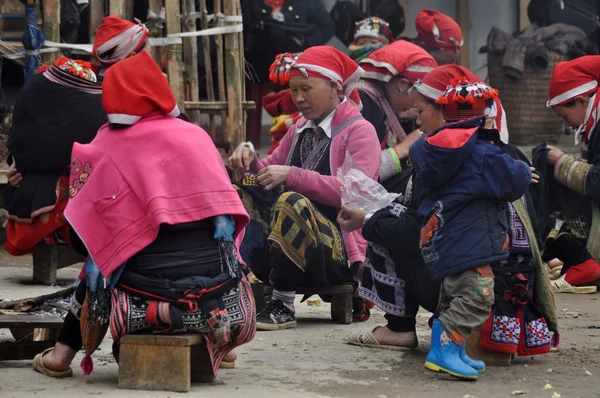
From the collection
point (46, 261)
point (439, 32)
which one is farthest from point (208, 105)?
point (46, 261)

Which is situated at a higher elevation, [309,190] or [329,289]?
[309,190]

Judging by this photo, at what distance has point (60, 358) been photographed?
4578 millimetres

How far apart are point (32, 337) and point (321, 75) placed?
82.7 inches

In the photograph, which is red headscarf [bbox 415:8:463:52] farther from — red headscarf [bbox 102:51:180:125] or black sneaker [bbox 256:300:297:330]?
red headscarf [bbox 102:51:180:125]

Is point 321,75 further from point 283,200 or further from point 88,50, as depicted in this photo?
point 88,50

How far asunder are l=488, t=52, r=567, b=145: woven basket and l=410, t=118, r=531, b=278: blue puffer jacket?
26.7 feet

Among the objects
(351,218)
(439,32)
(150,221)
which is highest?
(439,32)

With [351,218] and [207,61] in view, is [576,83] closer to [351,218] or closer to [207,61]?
[351,218]

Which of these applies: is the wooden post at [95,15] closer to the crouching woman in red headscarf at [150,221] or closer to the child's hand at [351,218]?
the child's hand at [351,218]

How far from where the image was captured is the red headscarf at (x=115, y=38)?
6.45 meters

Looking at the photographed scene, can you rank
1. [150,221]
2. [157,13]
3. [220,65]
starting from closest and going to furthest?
[150,221]
[157,13]
[220,65]

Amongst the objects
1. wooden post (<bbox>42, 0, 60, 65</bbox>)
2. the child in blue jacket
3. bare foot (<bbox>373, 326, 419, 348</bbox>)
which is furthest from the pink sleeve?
wooden post (<bbox>42, 0, 60, 65</bbox>)

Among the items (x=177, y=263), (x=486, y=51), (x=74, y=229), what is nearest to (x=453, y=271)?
(x=177, y=263)

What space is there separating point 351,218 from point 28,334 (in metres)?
1.59
